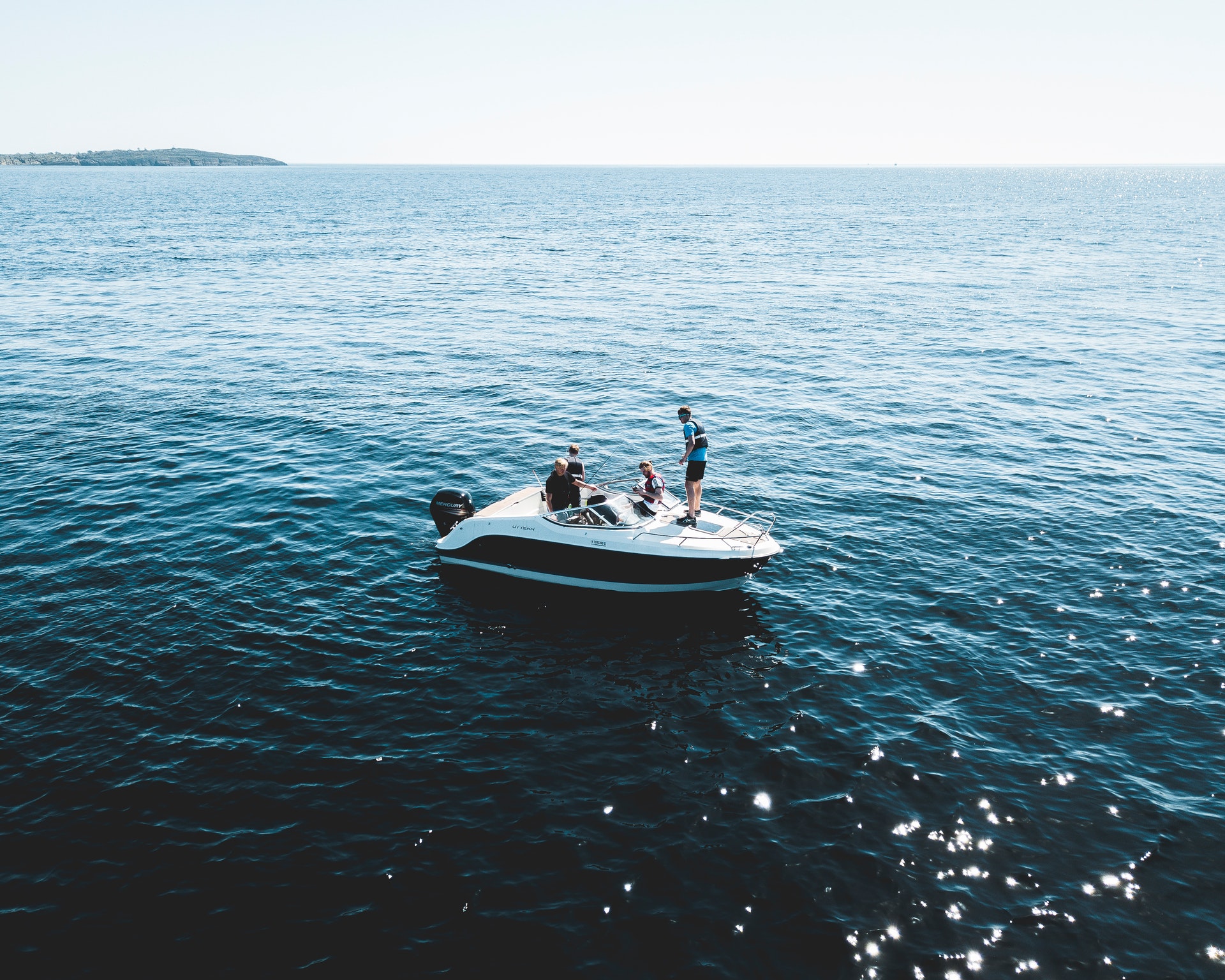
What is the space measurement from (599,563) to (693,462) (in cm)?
370

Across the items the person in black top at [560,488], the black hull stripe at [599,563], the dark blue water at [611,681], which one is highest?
the person in black top at [560,488]

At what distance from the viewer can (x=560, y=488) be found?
798 inches

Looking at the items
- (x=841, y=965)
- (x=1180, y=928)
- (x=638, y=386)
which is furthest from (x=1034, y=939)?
(x=638, y=386)

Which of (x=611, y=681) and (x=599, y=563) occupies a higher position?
(x=599, y=563)

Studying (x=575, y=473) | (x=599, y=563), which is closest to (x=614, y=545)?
(x=599, y=563)

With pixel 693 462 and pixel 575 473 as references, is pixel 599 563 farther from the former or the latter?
pixel 693 462

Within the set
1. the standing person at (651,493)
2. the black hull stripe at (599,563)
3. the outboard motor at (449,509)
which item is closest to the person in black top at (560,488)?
the black hull stripe at (599,563)

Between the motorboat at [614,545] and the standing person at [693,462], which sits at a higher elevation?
the standing person at [693,462]

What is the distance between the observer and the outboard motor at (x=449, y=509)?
22.0m

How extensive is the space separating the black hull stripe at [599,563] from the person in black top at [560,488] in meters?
1.06

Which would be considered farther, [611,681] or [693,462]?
[693,462]

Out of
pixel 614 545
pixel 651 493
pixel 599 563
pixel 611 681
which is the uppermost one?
pixel 651 493

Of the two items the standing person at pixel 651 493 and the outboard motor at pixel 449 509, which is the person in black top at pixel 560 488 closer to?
the standing person at pixel 651 493

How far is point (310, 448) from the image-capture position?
3038 cm
